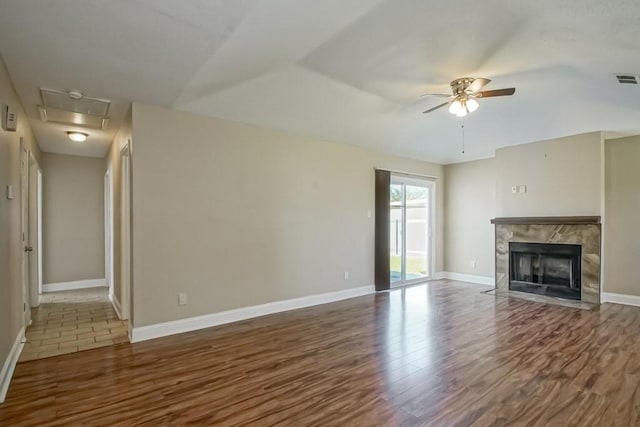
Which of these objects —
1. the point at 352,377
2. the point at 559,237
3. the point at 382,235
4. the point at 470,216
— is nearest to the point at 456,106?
the point at 352,377

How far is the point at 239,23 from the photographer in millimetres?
2086

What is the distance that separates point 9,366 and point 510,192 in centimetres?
705

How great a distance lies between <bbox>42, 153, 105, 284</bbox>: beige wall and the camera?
6.10 meters

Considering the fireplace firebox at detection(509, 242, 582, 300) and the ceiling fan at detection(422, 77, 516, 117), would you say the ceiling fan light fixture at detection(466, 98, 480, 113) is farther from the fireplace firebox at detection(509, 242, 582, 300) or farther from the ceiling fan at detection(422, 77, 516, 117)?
the fireplace firebox at detection(509, 242, 582, 300)

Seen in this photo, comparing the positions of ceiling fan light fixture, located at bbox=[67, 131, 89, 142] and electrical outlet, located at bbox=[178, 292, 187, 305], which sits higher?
ceiling fan light fixture, located at bbox=[67, 131, 89, 142]

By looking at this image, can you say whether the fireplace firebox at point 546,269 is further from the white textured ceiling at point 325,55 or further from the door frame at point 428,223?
the white textured ceiling at point 325,55

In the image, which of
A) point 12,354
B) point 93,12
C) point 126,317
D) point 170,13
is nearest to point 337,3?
point 170,13

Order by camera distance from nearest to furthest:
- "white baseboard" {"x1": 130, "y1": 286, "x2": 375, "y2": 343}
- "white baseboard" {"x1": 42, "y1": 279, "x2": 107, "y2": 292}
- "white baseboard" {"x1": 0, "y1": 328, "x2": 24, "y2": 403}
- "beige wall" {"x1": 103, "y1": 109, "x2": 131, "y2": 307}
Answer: "white baseboard" {"x1": 0, "y1": 328, "x2": 24, "y2": 403}, "white baseboard" {"x1": 130, "y1": 286, "x2": 375, "y2": 343}, "beige wall" {"x1": 103, "y1": 109, "x2": 131, "y2": 307}, "white baseboard" {"x1": 42, "y1": 279, "x2": 107, "y2": 292}

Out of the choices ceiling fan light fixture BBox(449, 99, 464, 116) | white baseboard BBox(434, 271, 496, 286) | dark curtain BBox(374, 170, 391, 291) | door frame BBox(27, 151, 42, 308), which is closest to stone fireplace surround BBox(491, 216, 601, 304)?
white baseboard BBox(434, 271, 496, 286)

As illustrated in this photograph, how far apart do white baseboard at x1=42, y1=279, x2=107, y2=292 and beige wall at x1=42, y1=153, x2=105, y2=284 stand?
0.20ft

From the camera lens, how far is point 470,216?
7.05 meters

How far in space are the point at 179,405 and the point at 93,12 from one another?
255 cm

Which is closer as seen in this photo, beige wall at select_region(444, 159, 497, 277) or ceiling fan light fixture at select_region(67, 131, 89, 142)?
ceiling fan light fixture at select_region(67, 131, 89, 142)

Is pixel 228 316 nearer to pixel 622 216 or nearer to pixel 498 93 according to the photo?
pixel 498 93
